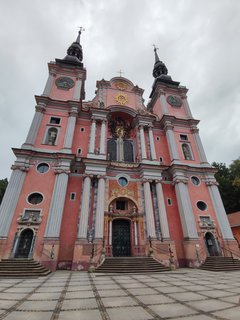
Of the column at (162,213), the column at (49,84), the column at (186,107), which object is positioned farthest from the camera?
the column at (186,107)

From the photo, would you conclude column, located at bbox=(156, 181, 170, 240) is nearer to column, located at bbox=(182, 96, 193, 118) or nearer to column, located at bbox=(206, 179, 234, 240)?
column, located at bbox=(206, 179, 234, 240)

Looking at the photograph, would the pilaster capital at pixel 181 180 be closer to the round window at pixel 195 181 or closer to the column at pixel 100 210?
the round window at pixel 195 181

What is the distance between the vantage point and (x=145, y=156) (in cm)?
1880

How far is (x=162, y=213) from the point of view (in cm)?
1573

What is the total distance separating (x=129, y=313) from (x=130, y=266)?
838cm

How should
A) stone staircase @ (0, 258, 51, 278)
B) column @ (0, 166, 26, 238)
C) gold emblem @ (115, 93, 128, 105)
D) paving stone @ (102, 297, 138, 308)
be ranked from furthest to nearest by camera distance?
gold emblem @ (115, 93, 128, 105)
column @ (0, 166, 26, 238)
stone staircase @ (0, 258, 51, 278)
paving stone @ (102, 297, 138, 308)

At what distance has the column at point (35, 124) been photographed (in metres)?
16.4

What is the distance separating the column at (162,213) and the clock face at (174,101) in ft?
42.1

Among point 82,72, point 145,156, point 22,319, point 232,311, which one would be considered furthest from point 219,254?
point 82,72

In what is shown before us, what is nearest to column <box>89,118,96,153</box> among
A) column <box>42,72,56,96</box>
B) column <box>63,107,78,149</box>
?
column <box>63,107,78,149</box>

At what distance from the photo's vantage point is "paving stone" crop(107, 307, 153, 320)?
141 inches

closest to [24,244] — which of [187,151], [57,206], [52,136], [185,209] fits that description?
[57,206]

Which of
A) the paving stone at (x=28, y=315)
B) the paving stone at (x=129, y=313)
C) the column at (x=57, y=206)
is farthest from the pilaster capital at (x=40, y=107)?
the paving stone at (x=129, y=313)

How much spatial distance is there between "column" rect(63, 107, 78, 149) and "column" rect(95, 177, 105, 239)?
4745 millimetres
